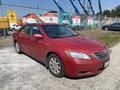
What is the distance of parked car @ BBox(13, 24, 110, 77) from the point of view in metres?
5.46

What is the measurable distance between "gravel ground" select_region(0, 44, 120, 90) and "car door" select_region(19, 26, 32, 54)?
0.74 meters

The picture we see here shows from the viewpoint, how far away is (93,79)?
5.78 metres

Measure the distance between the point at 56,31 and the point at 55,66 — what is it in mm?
1463

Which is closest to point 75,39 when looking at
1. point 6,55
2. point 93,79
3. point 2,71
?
point 93,79

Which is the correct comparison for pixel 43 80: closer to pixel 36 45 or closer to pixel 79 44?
pixel 79 44

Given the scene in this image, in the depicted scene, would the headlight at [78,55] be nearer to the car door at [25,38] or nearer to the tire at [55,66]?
the tire at [55,66]

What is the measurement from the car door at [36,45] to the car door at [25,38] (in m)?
0.25

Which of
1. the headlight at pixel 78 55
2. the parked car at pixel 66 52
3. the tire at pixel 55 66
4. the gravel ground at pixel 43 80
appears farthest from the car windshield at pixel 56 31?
the headlight at pixel 78 55

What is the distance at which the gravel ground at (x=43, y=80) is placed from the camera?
5285 mm

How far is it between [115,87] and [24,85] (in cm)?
224

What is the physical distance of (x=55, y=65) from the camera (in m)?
5.96

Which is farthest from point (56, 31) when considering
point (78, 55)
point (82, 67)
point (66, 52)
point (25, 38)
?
point (82, 67)

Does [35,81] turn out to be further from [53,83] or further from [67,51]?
[67,51]

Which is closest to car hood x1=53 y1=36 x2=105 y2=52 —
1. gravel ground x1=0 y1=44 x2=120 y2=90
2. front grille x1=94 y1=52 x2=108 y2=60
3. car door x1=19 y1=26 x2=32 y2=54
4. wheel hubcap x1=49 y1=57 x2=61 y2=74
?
front grille x1=94 y1=52 x2=108 y2=60
